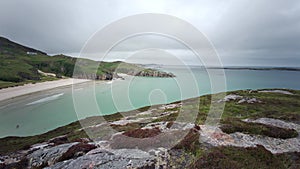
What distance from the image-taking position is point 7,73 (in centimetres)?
10806

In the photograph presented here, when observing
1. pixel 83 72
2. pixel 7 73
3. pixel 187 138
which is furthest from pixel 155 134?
pixel 83 72

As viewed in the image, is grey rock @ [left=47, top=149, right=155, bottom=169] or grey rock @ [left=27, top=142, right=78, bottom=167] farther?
grey rock @ [left=27, top=142, right=78, bottom=167]

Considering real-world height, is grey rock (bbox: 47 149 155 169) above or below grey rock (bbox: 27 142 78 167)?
above

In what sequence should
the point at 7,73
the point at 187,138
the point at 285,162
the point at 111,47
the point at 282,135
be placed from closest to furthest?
1. the point at 285,162
2. the point at 187,138
3. the point at 282,135
4. the point at 111,47
5. the point at 7,73

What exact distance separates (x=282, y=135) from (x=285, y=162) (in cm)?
366

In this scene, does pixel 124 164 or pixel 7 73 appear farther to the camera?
pixel 7 73

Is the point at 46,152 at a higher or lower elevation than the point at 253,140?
lower

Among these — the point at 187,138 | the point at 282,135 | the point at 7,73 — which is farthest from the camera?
the point at 7,73

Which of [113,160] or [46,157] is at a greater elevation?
[113,160]

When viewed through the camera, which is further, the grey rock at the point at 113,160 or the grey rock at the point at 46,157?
the grey rock at the point at 46,157

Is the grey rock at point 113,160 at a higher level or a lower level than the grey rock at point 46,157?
higher

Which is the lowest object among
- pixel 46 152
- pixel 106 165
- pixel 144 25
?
pixel 46 152

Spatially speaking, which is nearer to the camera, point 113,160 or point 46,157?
point 113,160

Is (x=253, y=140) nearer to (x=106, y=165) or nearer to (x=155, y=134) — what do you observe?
(x=155, y=134)
